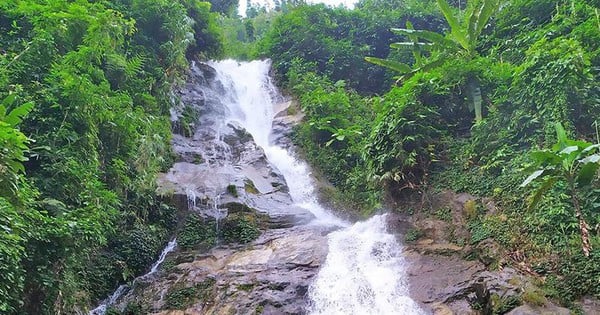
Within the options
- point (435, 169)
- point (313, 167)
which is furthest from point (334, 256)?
point (313, 167)

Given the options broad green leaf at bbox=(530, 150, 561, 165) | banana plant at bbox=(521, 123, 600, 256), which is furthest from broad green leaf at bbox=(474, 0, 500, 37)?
broad green leaf at bbox=(530, 150, 561, 165)

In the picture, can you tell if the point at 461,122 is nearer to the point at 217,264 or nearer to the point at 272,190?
the point at 272,190

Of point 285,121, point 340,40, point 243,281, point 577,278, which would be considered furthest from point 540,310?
point 340,40

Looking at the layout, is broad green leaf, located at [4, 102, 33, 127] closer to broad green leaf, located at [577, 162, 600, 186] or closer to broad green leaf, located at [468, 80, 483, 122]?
broad green leaf, located at [577, 162, 600, 186]

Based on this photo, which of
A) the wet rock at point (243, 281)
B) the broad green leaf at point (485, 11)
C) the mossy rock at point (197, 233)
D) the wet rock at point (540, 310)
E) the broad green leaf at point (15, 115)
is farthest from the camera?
the broad green leaf at point (485, 11)

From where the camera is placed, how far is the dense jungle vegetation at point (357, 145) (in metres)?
5.86

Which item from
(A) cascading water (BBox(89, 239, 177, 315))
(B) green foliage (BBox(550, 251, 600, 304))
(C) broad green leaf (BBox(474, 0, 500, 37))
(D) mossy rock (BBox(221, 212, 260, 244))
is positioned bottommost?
(B) green foliage (BBox(550, 251, 600, 304))

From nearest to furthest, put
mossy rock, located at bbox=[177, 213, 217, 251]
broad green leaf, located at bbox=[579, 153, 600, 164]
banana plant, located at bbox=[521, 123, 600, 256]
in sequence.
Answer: broad green leaf, located at bbox=[579, 153, 600, 164] < banana plant, located at bbox=[521, 123, 600, 256] < mossy rock, located at bbox=[177, 213, 217, 251]

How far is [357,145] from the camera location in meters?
13.7

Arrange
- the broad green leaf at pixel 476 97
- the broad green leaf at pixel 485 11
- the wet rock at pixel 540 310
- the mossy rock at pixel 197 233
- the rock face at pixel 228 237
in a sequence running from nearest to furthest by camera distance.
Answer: the wet rock at pixel 540 310, the rock face at pixel 228 237, the broad green leaf at pixel 476 97, the mossy rock at pixel 197 233, the broad green leaf at pixel 485 11

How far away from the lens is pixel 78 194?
6.99m

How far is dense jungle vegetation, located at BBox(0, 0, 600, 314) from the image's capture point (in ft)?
19.2

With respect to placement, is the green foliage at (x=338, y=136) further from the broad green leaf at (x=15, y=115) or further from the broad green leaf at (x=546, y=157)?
the broad green leaf at (x=15, y=115)

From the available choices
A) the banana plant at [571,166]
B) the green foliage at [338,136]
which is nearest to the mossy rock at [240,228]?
the green foliage at [338,136]
